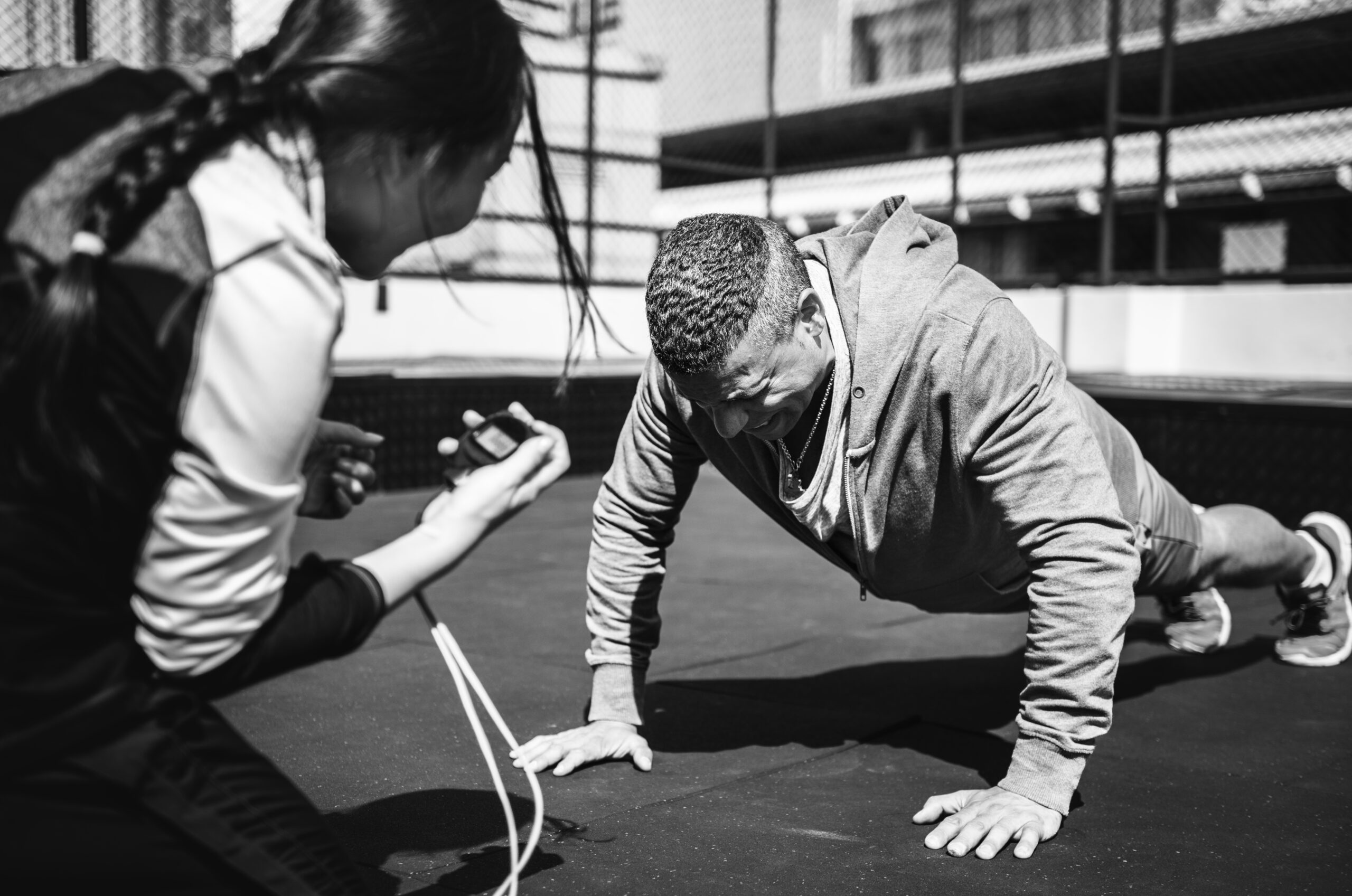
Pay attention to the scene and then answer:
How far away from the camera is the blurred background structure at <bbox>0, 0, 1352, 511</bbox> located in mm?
6469

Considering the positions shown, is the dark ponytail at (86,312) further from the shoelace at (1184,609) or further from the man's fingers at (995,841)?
the shoelace at (1184,609)

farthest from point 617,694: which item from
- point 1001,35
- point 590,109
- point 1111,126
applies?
point 1001,35

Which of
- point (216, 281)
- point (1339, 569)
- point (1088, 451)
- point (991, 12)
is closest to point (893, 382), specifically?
point (1088, 451)

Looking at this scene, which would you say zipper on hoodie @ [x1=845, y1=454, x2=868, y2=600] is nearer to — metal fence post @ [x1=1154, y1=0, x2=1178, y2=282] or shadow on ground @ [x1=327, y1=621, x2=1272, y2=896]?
shadow on ground @ [x1=327, y1=621, x2=1272, y2=896]

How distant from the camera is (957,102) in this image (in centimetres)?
→ 705

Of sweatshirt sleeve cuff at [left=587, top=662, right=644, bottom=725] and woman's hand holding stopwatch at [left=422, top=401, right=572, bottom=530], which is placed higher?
woman's hand holding stopwatch at [left=422, top=401, right=572, bottom=530]

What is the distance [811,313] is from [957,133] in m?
5.40

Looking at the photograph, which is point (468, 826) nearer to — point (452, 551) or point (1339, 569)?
point (452, 551)

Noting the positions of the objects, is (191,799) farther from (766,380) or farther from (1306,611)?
(1306,611)

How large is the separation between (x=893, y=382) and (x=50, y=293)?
140 centimetres

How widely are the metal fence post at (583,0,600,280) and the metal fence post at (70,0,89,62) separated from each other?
2.60m

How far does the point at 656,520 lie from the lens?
98.1 inches

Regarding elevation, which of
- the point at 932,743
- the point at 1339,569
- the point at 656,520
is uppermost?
the point at 656,520

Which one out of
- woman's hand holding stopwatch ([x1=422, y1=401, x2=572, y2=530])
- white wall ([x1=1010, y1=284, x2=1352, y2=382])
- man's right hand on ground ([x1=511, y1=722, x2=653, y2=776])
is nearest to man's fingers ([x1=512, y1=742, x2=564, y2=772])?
man's right hand on ground ([x1=511, y1=722, x2=653, y2=776])
